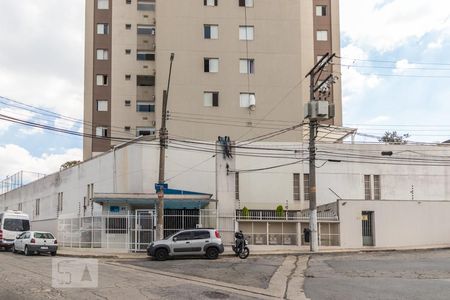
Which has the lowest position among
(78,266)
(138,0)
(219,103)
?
(78,266)

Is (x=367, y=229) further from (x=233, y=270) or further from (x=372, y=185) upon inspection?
(x=233, y=270)

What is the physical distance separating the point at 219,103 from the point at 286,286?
29.5 meters

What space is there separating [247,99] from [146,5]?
17561 millimetres

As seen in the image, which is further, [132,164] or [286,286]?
[132,164]

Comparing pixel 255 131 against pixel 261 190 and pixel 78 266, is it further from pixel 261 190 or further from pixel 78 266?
pixel 78 266

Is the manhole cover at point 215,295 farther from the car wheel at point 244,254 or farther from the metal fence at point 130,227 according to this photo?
the metal fence at point 130,227

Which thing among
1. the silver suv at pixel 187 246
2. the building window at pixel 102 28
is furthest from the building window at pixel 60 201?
the silver suv at pixel 187 246

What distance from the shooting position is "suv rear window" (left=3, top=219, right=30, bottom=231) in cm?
3372

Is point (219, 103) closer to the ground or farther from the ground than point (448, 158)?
farther from the ground

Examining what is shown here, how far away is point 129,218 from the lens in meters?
30.4

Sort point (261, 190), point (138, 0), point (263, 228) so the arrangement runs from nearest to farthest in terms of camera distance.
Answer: point (263, 228) → point (261, 190) → point (138, 0)

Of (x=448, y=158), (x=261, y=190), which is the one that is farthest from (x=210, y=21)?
(x=448, y=158)

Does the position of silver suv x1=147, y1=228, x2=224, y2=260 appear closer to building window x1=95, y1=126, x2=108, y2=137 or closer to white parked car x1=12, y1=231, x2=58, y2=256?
white parked car x1=12, y1=231, x2=58, y2=256

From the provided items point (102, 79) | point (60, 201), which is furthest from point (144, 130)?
point (60, 201)
